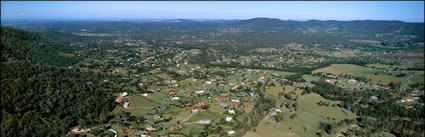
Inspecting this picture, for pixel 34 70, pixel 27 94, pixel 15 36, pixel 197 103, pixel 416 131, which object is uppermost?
pixel 15 36

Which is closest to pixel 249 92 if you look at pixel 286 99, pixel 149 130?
pixel 286 99

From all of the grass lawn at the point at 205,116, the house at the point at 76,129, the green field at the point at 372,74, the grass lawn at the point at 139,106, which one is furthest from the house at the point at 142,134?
the green field at the point at 372,74

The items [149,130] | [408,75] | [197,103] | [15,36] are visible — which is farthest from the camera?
[15,36]

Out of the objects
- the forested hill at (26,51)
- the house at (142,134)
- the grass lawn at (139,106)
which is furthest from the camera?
the forested hill at (26,51)

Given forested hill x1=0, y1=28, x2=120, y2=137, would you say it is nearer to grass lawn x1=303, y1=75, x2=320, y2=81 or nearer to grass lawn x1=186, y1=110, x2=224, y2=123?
grass lawn x1=186, y1=110, x2=224, y2=123

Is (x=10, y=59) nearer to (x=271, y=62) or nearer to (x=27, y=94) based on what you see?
(x=27, y=94)

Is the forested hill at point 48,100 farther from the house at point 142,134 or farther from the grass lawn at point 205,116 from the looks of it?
the grass lawn at point 205,116
